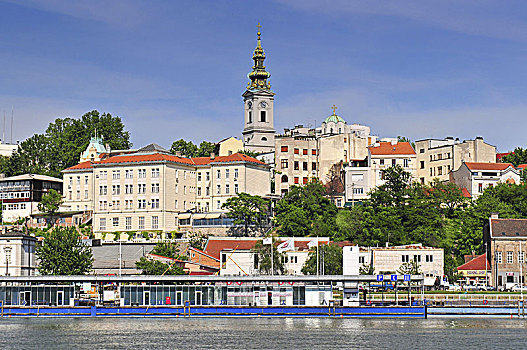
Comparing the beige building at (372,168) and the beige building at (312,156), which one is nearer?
the beige building at (372,168)

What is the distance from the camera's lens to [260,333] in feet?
272

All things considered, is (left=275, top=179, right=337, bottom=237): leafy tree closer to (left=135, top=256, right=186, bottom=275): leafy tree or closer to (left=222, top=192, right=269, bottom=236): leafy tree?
(left=222, top=192, right=269, bottom=236): leafy tree

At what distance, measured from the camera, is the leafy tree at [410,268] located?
11869 centimetres

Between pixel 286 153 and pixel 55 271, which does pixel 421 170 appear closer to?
pixel 286 153

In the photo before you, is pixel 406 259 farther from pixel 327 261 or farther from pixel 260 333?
pixel 260 333

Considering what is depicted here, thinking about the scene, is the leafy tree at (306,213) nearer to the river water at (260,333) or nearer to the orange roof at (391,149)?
the orange roof at (391,149)

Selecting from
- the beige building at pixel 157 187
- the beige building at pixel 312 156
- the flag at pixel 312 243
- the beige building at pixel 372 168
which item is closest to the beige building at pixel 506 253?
the flag at pixel 312 243

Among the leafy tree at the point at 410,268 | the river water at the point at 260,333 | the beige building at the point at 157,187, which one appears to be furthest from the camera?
the beige building at the point at 157,187

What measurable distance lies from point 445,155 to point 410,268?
4559cm

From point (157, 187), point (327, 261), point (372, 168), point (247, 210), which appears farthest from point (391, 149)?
point (327, 261)

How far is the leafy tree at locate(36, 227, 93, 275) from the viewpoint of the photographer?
118188 millimetres

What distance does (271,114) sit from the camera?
18512cm

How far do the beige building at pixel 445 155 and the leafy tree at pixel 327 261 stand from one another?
45325mm

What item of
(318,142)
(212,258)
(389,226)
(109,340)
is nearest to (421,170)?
(318,142)
